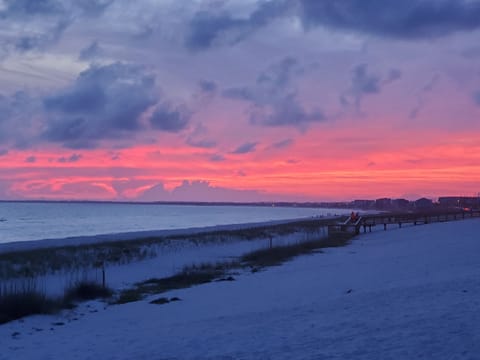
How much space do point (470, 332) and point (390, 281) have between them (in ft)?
26.2

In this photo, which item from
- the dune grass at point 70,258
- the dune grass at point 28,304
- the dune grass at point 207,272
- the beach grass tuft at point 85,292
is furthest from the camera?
the dune grass at point 70,258

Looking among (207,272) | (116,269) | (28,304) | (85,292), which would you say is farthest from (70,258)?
(28,304)

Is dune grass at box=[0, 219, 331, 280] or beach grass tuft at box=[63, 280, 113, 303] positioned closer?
beach grass tuft at box=[63, 280, 113, 303]

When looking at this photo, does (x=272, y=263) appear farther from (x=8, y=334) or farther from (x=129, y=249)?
(x=8, y=334)

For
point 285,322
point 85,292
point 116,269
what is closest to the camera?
point 285,322

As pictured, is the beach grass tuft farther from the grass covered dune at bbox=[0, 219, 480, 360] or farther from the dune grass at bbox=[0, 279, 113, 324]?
the grass covered dune at bbox=[0, 219, 480, 360]

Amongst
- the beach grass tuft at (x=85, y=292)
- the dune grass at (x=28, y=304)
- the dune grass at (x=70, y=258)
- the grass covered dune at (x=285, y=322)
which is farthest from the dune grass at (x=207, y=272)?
the dune grass at (x=70, y=258)

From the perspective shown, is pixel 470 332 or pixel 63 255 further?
pixel 63 255

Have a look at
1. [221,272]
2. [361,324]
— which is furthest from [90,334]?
[221,272]

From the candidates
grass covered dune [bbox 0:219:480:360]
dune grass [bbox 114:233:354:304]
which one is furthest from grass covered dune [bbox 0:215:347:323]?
grass covered dune [bbox 0:219:480:360]

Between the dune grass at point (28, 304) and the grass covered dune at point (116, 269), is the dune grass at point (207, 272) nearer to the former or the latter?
the grass covered dune at point (116, 269)

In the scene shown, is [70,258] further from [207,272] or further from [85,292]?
[85,292]

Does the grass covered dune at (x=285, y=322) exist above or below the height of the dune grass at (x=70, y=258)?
below

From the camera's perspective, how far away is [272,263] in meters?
27.4
